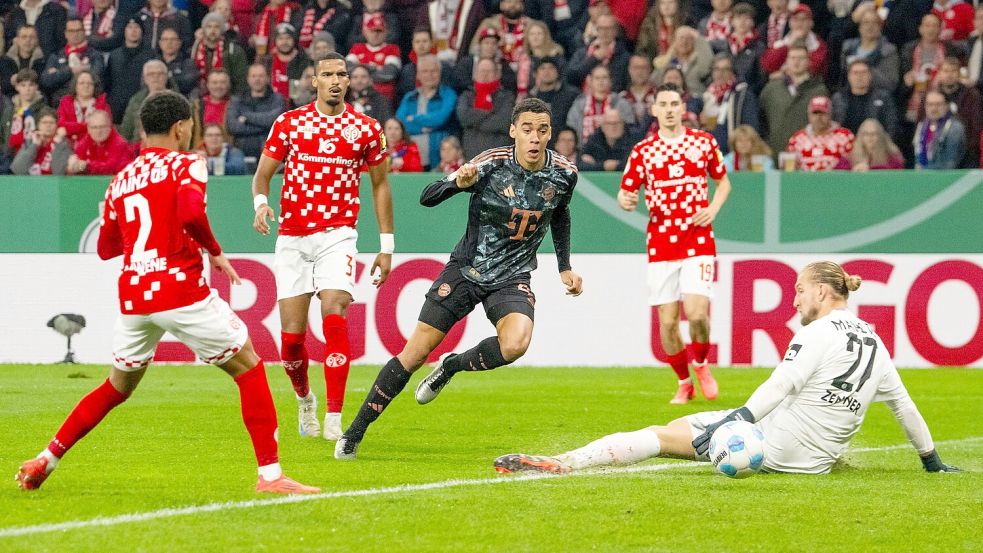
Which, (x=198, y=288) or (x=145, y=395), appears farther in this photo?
(x=145, y=395)

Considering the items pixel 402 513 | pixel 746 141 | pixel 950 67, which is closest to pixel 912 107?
pixel 950 67

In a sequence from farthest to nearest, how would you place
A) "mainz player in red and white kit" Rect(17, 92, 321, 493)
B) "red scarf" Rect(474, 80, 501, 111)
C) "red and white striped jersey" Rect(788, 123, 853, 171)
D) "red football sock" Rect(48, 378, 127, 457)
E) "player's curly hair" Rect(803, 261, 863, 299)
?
"red scarf" Rect(474, 80, 501, 111), "red and white striped jersey" Rect(788, 123, 853, 171), "player's curly hair" Rect(803, 261, 863, 299), "red football sock" Rect(48, 378, 127, 457), "mainz player in red and white kit" Rect(17, 92, 321, 493)

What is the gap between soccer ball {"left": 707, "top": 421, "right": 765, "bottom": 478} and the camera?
702cm

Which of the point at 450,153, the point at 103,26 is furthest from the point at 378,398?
the point at 103,26

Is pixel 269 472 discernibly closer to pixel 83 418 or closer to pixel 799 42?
pixel 83 418

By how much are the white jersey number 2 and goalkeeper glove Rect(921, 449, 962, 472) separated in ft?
13.2

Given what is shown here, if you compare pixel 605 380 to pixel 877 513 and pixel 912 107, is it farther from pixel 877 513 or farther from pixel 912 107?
pixel 877 513

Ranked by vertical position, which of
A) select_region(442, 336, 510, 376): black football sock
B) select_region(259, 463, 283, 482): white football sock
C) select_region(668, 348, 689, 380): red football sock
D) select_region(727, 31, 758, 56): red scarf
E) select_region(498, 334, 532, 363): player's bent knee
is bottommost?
select_region(668, 348, 689, 380): red football sock

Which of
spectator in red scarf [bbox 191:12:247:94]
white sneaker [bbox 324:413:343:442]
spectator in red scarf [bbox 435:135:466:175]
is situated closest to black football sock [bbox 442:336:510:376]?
white sneaker [bbox 324:413:343:442]

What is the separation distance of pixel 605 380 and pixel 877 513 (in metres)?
6.98

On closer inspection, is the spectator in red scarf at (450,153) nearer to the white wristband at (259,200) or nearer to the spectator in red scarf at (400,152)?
the spectator in red scarf at (400,152)

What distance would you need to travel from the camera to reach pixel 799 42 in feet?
52.6

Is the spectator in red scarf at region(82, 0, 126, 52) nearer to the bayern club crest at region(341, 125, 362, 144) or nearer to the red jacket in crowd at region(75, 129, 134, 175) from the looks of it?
the red jacket in crowd at region(75, 129, 134, 175)

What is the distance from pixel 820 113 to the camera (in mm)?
15000
